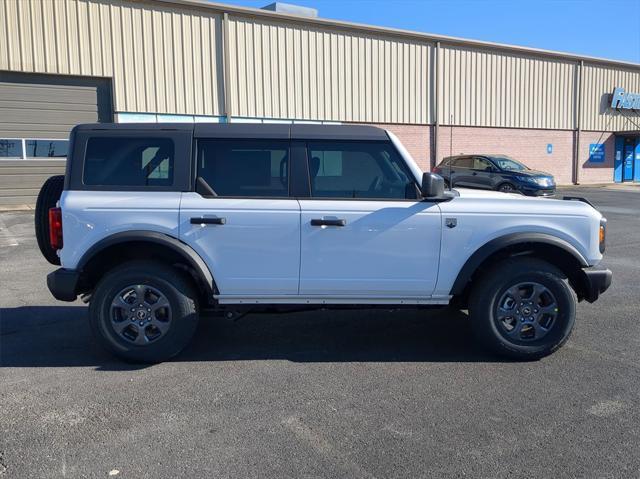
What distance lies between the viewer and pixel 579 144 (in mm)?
29312

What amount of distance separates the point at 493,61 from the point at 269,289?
24.6m

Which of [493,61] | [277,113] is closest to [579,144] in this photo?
[493,61]

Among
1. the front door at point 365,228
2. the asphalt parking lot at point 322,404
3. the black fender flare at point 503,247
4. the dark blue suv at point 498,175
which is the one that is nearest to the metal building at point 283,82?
the dark blue suv at point 498,175

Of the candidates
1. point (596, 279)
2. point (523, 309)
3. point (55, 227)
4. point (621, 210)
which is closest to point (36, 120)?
point (55, 227)

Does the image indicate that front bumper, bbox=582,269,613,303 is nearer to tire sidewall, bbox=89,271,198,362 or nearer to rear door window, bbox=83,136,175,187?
tire sidewall, bbox=89,271,198,362

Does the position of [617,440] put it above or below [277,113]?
below

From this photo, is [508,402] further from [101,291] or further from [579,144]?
[579,144]

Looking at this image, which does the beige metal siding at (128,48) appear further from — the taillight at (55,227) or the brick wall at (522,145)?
the taillight at (55,227)

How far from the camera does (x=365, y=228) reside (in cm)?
457

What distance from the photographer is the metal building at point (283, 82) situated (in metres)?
17.5

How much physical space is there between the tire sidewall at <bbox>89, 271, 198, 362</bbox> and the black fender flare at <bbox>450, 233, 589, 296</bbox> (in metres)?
2.22

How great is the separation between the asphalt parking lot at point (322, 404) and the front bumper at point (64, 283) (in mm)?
615

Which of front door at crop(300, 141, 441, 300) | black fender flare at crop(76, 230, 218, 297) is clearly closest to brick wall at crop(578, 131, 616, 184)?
front door at crop(300, 141, 441, 300)

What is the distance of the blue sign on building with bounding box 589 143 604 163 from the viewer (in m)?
30.1
